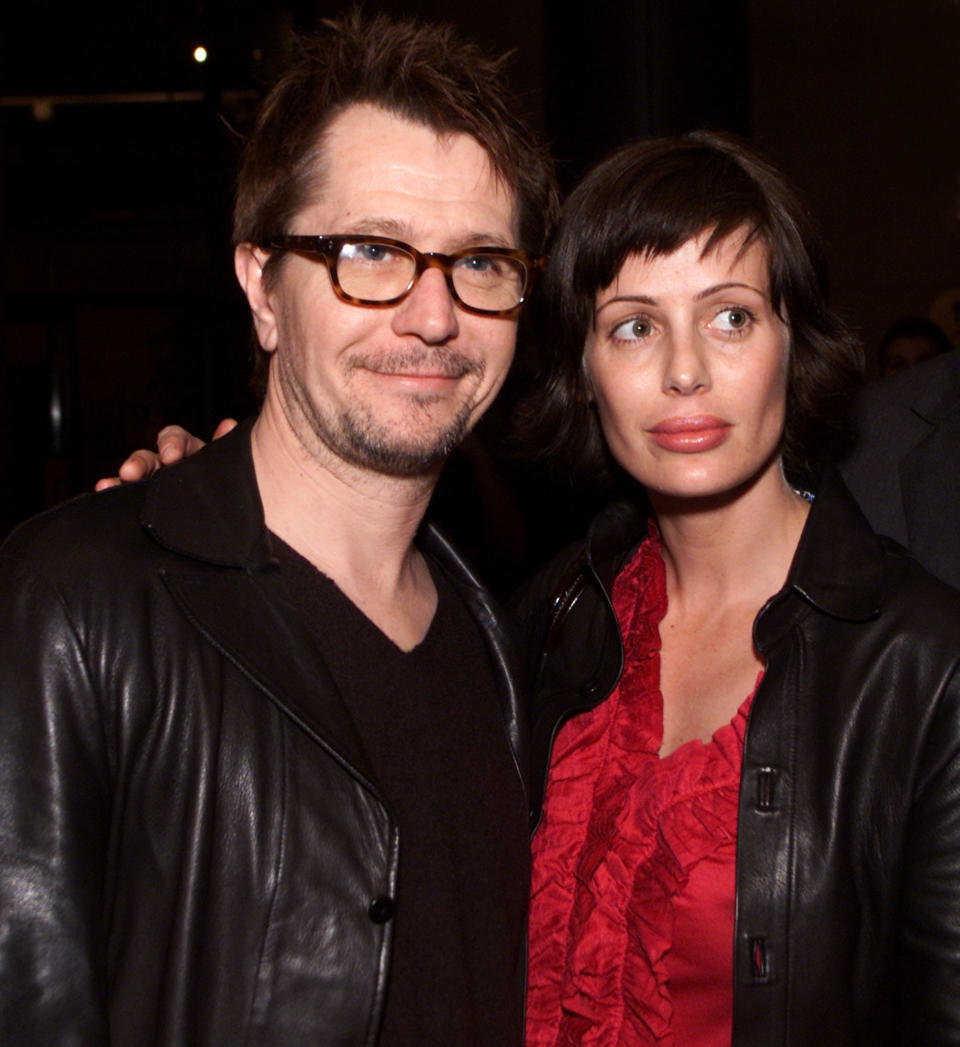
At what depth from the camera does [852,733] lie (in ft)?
5.37

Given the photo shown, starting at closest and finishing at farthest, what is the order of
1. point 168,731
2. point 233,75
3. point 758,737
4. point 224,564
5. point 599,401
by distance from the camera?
point 168,731
point 224,564
point 758,737
point 599,401
point 233,75

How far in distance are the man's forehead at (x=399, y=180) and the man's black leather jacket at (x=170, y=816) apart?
555mm

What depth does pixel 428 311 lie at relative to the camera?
5.59ft

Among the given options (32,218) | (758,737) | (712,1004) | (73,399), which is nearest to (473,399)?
(758,737)

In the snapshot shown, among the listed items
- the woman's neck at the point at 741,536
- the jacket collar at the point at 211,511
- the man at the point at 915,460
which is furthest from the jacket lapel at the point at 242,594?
the man at the point at 915,460

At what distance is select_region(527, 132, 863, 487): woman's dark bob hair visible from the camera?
1855 mm

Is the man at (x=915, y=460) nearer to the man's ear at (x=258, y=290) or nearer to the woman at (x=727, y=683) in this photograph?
the woman at (x=727, y=683)

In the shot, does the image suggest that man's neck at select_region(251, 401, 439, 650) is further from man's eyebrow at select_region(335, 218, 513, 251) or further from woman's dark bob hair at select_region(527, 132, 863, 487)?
woman's dark bob hair at select_region(527, 132, 863, 487)

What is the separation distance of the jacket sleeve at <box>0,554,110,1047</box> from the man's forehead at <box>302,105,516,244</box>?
712mm

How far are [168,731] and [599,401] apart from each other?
0.95 meters

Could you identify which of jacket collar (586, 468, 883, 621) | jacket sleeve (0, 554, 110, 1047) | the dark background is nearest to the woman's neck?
jacket collar (586, 468, 883, 621)

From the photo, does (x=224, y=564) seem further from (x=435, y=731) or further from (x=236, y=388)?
(x=236, y=388)

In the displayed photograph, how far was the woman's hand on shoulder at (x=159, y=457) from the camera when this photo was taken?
1.73 meters

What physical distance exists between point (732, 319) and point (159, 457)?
36.6 inches
